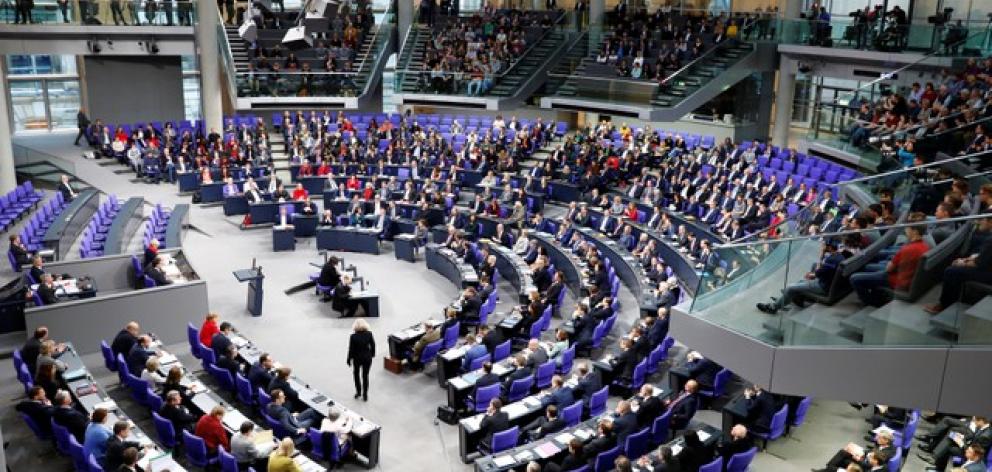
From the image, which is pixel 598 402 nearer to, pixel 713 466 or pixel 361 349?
pixel 713 466

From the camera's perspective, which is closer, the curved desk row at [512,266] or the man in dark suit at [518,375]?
the man in dark suit at [518,375]

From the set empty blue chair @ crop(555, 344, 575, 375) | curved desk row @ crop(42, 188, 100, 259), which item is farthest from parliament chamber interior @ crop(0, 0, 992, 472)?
empty blue chair @ crop(555, 344, 575, 375)

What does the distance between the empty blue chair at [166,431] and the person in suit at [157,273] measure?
499cm

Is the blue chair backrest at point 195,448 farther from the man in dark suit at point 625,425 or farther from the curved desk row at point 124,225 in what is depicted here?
the curved desk row at point 124,225

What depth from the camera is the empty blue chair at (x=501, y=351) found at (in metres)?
14.0

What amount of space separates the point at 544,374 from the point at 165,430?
5555 millimetres

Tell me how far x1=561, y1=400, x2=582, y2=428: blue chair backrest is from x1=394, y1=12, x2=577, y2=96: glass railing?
20668 mm

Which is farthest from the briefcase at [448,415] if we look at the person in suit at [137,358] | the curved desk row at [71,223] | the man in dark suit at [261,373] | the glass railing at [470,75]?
the glass railing at [470,75]

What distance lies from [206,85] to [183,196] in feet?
18.1

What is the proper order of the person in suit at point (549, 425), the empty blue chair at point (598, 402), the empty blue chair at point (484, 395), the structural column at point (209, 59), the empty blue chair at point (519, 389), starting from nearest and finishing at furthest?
the person in suit at point (549, 425), the empty blue chair at point (598, 402), the empty blue chair at point (484, 395), the empty blue chair at point (519, 389), the structural column at point (209, 59)

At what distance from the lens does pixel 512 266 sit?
1916 cm

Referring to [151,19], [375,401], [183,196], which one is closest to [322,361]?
[375,401]

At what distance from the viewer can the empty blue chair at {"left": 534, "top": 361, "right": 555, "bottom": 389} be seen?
1304cm

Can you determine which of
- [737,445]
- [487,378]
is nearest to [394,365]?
[487,378]
